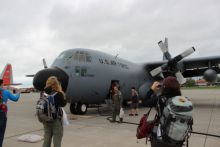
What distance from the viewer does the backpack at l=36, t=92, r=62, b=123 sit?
3266mm

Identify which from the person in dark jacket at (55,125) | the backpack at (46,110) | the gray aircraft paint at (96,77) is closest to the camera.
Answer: the backpack at (46,110)

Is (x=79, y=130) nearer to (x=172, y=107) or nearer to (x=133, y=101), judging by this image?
(x=133, y=101)

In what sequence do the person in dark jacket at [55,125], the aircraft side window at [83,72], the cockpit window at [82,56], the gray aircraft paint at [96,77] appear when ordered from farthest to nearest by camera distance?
the cockpit window at [82,56] → the aircraft side window at [83,72] → the gray aircraft paint at [96,77] → the person in dark jacket at [55,125]

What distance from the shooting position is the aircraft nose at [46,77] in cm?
791

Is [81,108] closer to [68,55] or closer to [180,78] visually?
[68,55]

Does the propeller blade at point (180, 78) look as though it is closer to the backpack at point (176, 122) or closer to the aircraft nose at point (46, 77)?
the aircraft nose at point (46, 77)

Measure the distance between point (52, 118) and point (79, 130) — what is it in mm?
3524

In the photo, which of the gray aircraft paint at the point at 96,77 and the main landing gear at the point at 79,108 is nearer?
the gray aircraft paint at the point at 96,77

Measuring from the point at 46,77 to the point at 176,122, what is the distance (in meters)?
6.75

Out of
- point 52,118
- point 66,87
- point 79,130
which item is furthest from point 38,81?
point 52,118

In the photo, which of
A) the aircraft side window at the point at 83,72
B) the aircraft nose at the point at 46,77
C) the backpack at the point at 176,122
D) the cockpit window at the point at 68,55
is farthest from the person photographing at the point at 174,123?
the cockpit window at the point at 68,55

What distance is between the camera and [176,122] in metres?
2.33

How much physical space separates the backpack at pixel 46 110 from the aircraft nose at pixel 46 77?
15.9 ft

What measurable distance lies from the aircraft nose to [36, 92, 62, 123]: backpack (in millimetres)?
4859
